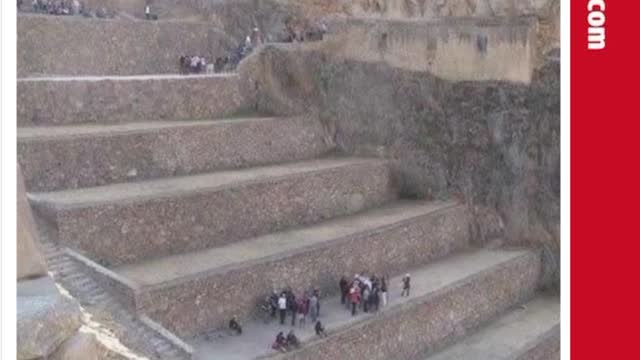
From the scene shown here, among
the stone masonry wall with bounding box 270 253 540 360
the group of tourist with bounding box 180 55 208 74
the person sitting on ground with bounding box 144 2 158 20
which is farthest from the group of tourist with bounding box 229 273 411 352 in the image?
the person sitting on ground with bounding box 144 2 158 20

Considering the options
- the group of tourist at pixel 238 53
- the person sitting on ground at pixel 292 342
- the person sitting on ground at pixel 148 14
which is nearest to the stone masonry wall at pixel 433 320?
the person sitting on ground at pixel 292 342

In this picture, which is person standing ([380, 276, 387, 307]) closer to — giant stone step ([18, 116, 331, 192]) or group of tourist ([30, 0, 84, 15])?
giant stone step ([18, 116, 331, 192])

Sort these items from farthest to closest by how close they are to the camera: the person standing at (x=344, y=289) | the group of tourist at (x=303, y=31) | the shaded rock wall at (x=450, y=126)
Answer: the group of tourist at (x=303, y=31) → the shaded rock wall at (x=450, y=126) → the person standing at (x=344, y=289)

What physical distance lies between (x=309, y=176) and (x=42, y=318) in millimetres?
8484

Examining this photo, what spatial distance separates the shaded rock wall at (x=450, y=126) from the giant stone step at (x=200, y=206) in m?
1.19

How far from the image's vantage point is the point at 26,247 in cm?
720

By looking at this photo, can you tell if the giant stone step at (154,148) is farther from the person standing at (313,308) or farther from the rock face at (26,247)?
the rock face at (26,247)

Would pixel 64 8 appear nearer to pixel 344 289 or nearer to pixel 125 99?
pixel 125 99
